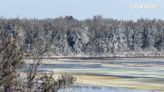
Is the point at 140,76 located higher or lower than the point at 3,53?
lower

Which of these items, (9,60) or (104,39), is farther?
(104,39)

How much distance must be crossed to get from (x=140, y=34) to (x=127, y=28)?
16.9 feet

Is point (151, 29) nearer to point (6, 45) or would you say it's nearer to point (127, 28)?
point (127, 28)

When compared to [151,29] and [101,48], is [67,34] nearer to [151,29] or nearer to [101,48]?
[101,48]

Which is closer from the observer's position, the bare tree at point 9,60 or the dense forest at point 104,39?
the bare tree at point 9,60

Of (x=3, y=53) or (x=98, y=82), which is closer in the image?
(x=3, y=53)

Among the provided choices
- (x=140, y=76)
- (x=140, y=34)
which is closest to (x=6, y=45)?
(x=140, y=76)

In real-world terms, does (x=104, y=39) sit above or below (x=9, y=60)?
below

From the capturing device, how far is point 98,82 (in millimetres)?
35531

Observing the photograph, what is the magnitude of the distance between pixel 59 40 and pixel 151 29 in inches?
911

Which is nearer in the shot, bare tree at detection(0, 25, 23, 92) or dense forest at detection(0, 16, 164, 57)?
bare tree at detection(0, 25, 23, 92)

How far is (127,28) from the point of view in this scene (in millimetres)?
114000

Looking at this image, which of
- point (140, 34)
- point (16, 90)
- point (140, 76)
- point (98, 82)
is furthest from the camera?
point (140, 34)

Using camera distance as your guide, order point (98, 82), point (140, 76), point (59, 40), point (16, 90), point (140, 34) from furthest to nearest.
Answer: point (140, 34)
point (59, 40)
point (140, 76)
point (98, 82)
point (16, 90)
